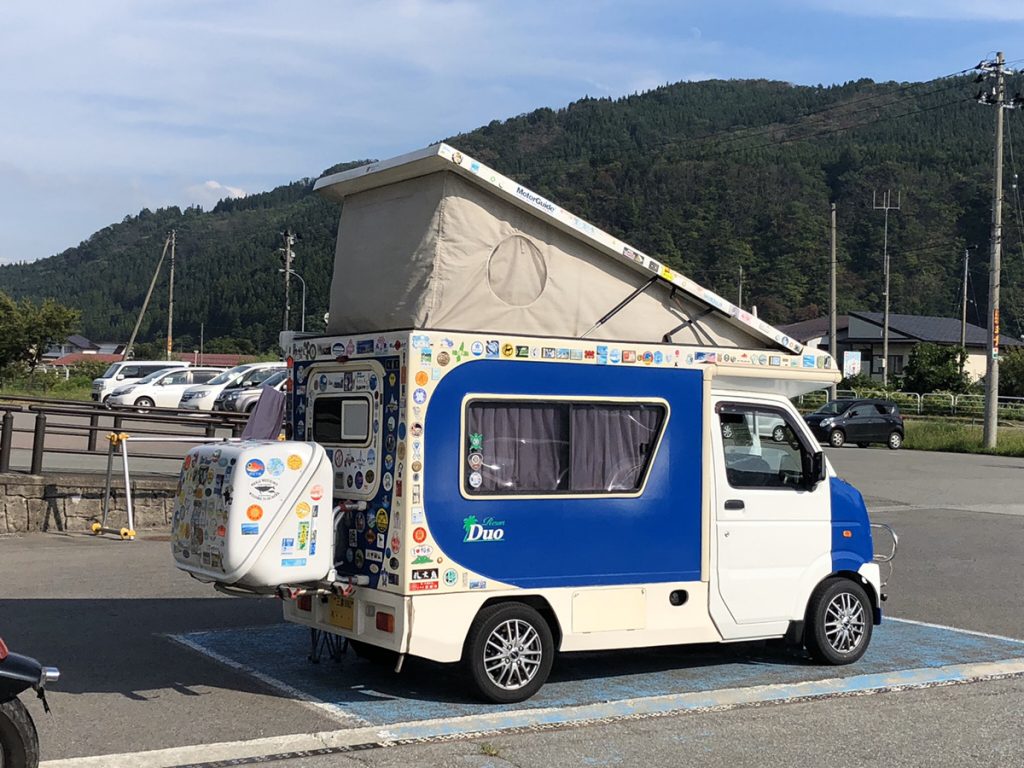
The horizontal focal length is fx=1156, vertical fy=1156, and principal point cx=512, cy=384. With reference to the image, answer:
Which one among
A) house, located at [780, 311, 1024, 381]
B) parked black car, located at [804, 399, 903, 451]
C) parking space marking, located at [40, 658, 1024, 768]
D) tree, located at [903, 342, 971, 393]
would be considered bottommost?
parking space marking, located at [40, 658, 1024, 768]

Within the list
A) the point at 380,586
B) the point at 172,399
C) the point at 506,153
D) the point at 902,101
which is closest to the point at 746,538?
the point at 380,586

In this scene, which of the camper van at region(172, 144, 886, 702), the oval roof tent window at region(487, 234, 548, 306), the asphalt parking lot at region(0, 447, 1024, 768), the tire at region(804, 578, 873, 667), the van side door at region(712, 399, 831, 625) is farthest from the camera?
the tire at region(804, 578, 873, 667)

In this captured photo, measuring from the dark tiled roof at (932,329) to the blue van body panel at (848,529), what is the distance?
7852cm

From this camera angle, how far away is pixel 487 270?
24.1 ft

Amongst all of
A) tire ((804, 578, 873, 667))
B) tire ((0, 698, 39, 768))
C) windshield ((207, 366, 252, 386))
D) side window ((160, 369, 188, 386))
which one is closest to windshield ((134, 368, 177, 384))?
side window ((160, 369, 188, 386))

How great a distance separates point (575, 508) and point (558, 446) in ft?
1.30

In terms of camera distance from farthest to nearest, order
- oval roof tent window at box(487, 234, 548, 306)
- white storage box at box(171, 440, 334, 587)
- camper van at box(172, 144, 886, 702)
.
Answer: oval roof tent window at box(487, 234, 548, 306)
camper van at box(172, 144, 886, 702)
white storage box at box(171, 440, 334, 587)

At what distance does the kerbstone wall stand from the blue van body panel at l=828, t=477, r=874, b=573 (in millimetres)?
9292

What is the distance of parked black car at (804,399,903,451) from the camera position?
37.2m

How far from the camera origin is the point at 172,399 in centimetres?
3694

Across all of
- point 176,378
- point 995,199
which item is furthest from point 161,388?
point 995,199

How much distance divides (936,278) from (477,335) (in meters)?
115

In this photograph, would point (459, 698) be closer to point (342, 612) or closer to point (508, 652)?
point (508, 652)

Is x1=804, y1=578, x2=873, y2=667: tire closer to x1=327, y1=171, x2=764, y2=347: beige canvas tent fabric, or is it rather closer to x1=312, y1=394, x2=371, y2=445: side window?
x1=327, y1=171, x2=764, y2=347: beige canvas tent fabric
